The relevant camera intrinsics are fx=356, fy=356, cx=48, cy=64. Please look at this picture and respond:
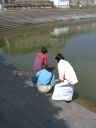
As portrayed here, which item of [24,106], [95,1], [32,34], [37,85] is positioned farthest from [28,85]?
[95,1]

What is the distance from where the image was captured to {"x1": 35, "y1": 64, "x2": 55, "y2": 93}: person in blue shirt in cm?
1353

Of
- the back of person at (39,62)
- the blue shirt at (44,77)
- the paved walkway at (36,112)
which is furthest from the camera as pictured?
the back of person at (39,62)

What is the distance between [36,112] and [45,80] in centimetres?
233

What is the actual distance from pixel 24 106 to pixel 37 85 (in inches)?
80.5

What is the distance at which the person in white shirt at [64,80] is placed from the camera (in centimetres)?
1247

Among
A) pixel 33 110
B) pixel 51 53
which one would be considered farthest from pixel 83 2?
pixel 33 110

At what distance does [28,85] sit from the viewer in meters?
14.8

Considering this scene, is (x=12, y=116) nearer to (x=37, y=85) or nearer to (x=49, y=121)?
(x=49, y=121)

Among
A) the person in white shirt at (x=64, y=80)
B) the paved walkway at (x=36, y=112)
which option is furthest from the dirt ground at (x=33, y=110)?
the person in white shirt at (x=64, y=80)

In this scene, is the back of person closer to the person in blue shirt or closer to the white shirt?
the person in blue shirt

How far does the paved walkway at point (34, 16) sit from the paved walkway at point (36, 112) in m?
28.7

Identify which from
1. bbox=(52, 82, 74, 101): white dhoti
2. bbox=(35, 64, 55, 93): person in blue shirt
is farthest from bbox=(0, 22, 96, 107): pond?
bbox=(35, 64, 55, 93): person in blue shirt

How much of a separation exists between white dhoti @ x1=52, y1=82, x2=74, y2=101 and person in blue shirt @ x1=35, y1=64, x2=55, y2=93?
86 cm

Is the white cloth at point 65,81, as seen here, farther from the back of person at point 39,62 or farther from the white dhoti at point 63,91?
the back of person at point 39,62
